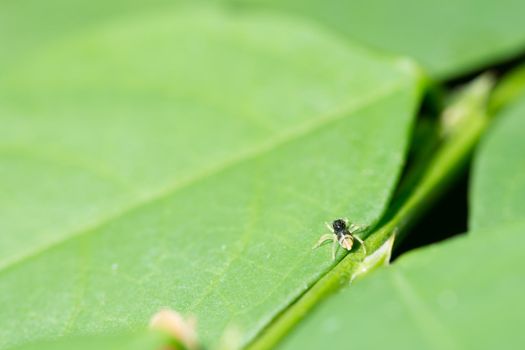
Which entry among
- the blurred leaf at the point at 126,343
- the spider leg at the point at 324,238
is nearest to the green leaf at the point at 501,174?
the spider leg at the point at 324,238

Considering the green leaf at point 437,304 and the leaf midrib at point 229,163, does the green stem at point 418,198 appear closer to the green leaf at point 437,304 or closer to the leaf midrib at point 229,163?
the green leaf at point 437,304

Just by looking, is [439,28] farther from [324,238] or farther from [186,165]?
[324,238]

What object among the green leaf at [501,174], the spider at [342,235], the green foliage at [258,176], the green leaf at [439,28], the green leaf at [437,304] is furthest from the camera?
the green leaf at [439,28]

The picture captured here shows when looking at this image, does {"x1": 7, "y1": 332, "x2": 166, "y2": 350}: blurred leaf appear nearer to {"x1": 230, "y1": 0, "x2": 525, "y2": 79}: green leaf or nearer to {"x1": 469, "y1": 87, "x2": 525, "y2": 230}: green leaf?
{"x1": 469, "y1": 87, "x2": 525, "y2": 230}: green leaf

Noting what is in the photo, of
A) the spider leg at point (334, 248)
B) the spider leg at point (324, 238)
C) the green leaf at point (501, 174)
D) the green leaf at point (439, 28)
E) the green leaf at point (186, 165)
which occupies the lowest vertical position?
the green leaf at point (501, 174)

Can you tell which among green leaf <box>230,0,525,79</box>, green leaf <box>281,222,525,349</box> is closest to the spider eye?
green leaf <box>281,222,525,349</box>
